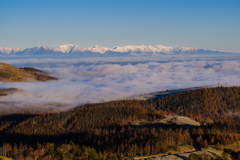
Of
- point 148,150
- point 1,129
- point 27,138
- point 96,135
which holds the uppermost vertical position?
point 148,150

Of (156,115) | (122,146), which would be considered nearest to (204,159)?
(122,146)

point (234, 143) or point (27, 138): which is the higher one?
point (234, 143)

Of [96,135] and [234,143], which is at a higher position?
[234,143]

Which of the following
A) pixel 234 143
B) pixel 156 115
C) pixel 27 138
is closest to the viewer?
pixel 234 143

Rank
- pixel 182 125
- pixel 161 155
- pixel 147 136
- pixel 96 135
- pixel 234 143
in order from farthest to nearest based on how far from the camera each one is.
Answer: pixel 182 125
pixel 96 135
pixel 147 136
pixel 234 143
pixel 161 155

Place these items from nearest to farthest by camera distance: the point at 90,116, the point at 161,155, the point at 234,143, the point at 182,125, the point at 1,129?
the point at 161,155
the point at 234,143
the point at 182,125
the point at 90,116
the point at 1,129

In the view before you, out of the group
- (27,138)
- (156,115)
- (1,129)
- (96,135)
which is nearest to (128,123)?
(156,115)

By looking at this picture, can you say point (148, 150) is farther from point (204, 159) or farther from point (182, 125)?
point (182, 125)

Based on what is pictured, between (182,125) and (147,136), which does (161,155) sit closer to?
(147,136)

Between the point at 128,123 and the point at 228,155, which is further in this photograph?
the point at 128,123
